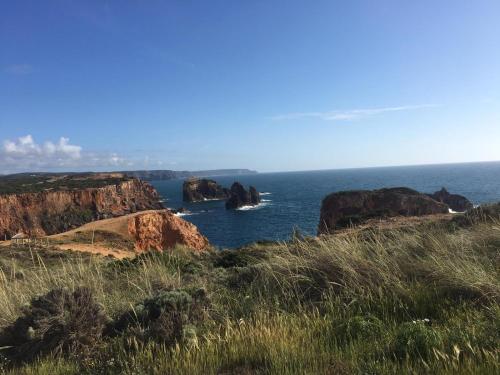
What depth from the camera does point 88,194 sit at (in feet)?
262

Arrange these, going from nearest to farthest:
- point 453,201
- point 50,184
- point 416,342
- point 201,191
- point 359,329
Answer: point 416,342 → point 359,329 → point 453,201 → point 50,184 → point 201,191

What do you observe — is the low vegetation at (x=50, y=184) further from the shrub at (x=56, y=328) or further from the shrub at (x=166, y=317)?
the shrub at (x=166, y=317)

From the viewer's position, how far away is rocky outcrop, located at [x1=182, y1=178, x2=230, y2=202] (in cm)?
13375

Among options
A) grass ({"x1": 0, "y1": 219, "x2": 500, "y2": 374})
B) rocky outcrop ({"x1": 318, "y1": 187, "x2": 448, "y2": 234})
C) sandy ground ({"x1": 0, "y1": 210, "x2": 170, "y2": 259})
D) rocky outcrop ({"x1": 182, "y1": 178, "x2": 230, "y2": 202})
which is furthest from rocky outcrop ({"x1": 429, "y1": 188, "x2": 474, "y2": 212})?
rocky outcrop ({"x1": 182, "y1": 178, "x2": 230, "y2": 202})

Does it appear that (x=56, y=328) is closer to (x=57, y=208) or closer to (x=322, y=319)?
(x=322, y=319)

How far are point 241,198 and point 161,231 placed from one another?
6704cm

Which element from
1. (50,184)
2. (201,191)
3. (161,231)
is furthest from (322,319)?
(201,191)

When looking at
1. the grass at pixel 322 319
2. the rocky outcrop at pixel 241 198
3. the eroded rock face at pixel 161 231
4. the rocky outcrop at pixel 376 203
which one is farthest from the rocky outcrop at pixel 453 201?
the grass at pixel 322 319

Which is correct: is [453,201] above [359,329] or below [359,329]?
below

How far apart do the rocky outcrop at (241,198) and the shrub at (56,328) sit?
330 feet

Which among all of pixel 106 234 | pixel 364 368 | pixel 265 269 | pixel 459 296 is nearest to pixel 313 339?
pixel 364 368

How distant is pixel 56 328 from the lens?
4527 mm

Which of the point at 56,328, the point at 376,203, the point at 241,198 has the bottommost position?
the point at 241,198

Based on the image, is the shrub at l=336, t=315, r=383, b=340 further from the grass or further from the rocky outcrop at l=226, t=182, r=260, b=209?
the rocky outcrop at l=226, t=182, r=260, b=209
